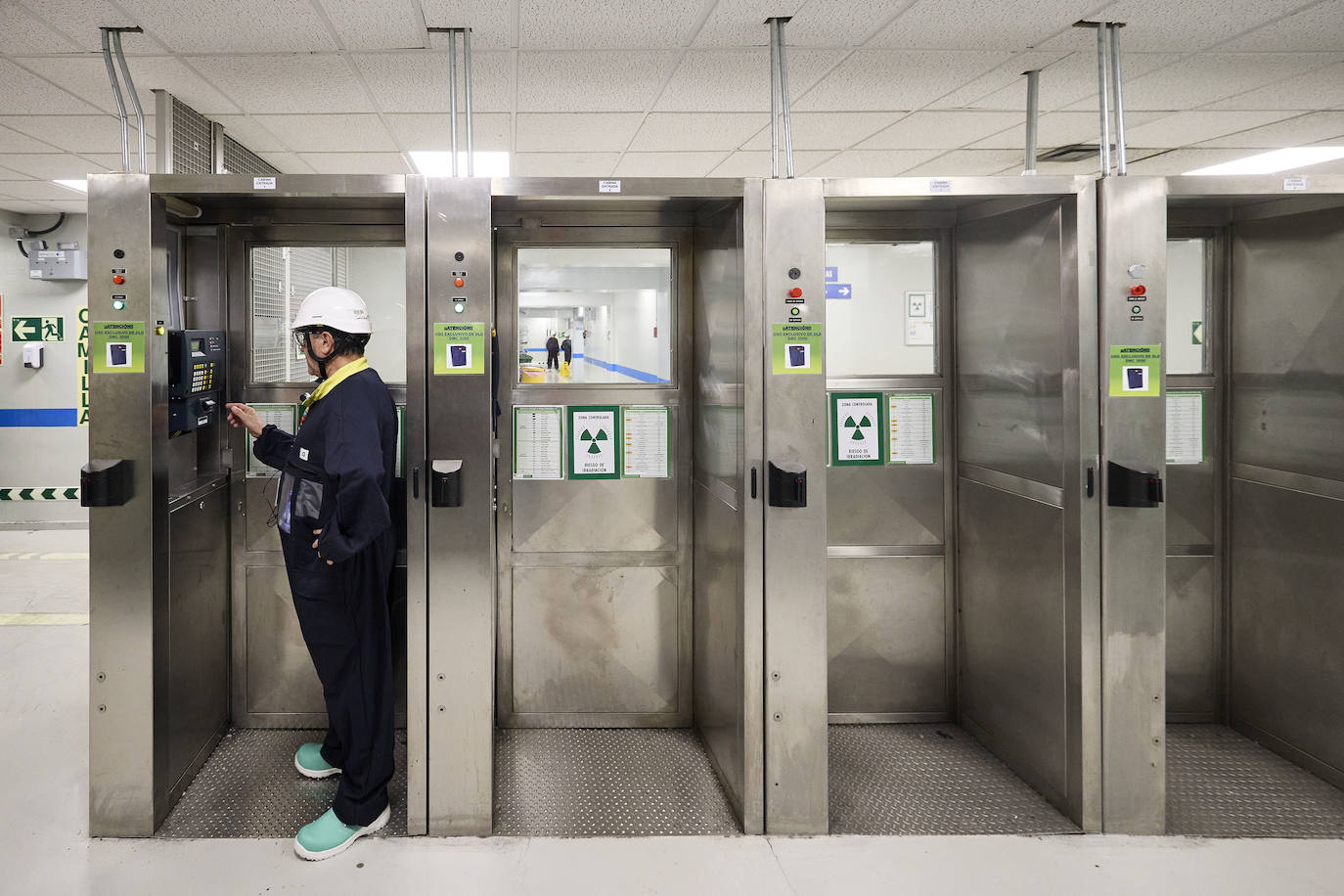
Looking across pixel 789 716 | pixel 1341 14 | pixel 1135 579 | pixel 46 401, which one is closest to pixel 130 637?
pixel 789 716

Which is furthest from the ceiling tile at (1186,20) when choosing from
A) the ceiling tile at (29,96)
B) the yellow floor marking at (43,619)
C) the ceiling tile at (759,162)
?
the yellow floor marking at (43,619)

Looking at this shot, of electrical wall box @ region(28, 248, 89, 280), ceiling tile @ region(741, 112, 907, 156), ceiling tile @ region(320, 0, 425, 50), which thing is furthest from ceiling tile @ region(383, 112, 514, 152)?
electrical wall box @ region(28, 248, 89, 280)

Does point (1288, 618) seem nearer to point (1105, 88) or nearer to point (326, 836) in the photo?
point (1105, 88)

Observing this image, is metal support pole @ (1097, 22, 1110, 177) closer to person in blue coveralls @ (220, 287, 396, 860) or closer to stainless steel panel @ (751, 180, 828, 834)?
stainless steel panel @ (751, 180, 828, 834)

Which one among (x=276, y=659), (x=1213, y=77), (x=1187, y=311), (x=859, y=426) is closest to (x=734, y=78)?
(x=859, y=426)

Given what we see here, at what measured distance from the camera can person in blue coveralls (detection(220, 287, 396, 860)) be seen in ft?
7.79

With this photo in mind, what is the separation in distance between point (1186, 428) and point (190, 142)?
4516mm

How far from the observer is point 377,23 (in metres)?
2.62

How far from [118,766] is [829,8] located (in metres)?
3.46

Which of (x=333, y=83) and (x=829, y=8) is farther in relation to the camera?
(x=333, y=83)

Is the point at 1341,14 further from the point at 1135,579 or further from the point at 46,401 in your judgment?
the point at 46,401

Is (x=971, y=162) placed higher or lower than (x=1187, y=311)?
higher

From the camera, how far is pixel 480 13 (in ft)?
8.40

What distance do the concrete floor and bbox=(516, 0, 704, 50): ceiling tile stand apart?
9.09 feet
